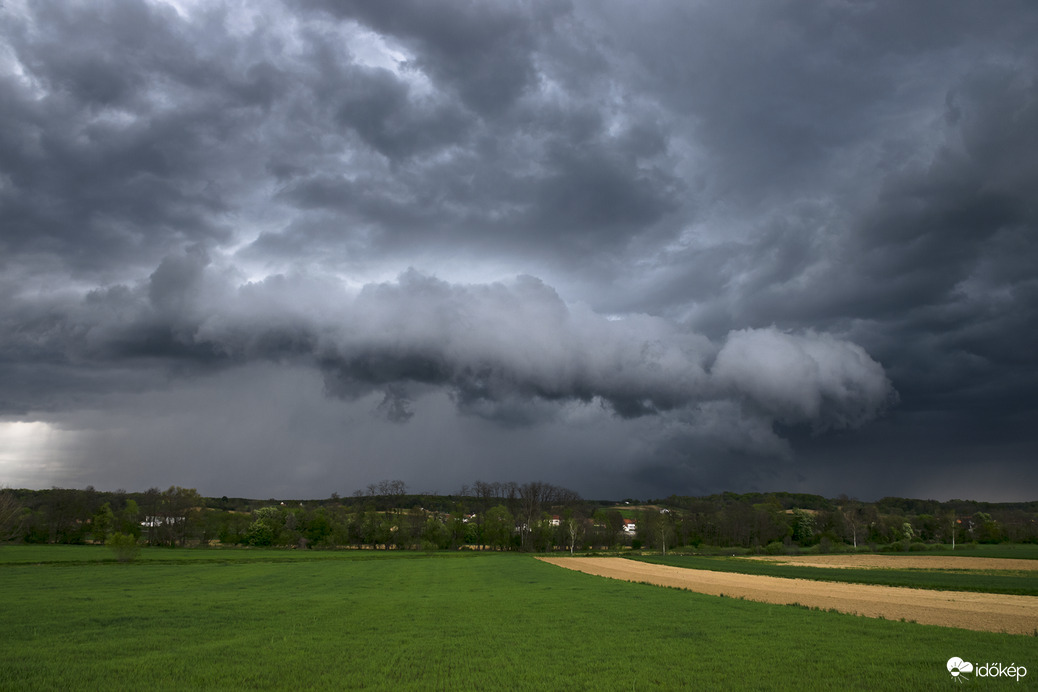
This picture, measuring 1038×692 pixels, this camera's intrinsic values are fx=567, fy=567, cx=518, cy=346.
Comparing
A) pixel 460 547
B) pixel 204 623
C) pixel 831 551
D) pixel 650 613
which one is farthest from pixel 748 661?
pixel 831 551

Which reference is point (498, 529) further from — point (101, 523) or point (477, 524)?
point (101, 523)

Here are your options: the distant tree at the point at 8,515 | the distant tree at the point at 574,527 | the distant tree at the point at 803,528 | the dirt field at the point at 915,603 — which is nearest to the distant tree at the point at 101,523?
the distant tree at the point at 8,515

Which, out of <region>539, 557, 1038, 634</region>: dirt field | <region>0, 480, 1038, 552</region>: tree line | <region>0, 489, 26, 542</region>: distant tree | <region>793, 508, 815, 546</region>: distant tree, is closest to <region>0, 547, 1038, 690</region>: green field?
<region>539, 557, 1038, 634</region>: dirt field

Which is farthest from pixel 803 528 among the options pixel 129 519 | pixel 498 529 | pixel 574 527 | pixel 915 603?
Result: pixel 129 519

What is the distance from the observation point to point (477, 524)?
158125 millimetres

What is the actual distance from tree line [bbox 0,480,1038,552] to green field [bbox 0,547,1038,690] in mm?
115014

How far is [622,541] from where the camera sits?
547 feet

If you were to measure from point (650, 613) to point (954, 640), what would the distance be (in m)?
13.4

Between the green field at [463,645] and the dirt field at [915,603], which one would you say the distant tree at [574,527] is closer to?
the dirt field at [915,603]

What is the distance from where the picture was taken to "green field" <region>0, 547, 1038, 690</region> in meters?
16.7

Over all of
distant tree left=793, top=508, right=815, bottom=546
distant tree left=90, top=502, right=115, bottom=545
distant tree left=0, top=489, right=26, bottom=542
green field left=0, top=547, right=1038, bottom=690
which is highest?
green field left=0, top=547, right=1038, bottom=690

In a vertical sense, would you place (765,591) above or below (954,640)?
below

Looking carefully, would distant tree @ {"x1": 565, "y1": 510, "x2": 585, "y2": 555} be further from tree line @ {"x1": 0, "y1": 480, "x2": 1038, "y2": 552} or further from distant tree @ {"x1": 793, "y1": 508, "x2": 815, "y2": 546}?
distant tree @ {"x1": 793, "y1": 508, "x2": 815, "y2": 546}

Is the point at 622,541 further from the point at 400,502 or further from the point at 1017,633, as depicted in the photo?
the point at 1017,633
